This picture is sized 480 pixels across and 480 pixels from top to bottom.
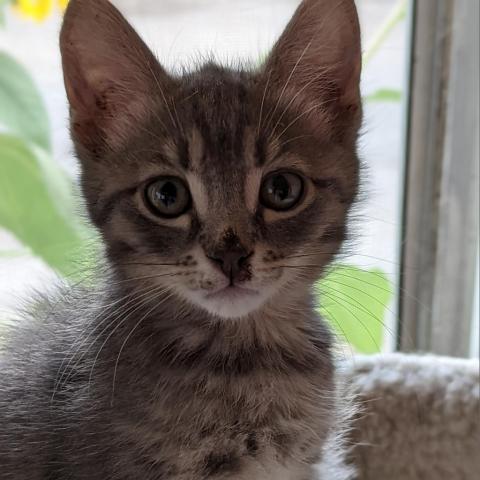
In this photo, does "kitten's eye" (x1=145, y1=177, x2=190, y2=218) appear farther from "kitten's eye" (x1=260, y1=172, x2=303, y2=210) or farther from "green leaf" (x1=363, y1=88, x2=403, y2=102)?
"green leaf" (x1=363, y1=88, x2=403, y2=102)

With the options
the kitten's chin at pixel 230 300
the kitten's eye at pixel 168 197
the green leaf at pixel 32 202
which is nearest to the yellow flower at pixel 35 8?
the green leaf at pixel 32 202

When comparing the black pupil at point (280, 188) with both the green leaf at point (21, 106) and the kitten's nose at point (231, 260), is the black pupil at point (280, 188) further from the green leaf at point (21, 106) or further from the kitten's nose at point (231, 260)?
the green leaf at point (21, 106)

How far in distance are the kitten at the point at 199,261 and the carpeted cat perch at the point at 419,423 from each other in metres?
0.36

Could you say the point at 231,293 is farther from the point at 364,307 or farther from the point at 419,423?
the point at 419,423

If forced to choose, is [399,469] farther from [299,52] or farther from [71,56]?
[71,56]

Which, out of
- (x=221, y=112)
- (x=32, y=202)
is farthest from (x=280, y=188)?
(x=32, y=202)

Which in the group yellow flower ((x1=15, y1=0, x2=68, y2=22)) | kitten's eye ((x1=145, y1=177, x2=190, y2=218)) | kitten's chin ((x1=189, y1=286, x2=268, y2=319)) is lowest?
kitten's chin ((x1=189, y1=286, x2=268, y2=319))

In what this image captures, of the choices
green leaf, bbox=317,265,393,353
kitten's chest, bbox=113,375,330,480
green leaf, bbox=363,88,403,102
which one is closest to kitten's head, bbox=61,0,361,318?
kitten's chest, bbox=113,375,330,480

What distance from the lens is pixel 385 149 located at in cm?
161

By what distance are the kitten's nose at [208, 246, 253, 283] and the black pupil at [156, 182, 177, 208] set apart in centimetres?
10

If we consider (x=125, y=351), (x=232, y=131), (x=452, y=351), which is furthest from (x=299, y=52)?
(x=452, y=351)

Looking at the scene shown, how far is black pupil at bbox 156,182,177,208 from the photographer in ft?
2.96

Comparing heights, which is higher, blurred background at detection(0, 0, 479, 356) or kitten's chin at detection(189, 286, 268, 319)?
blurred background at detection(0, 0, 479, 356)

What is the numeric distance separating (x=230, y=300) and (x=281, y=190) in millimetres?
154
